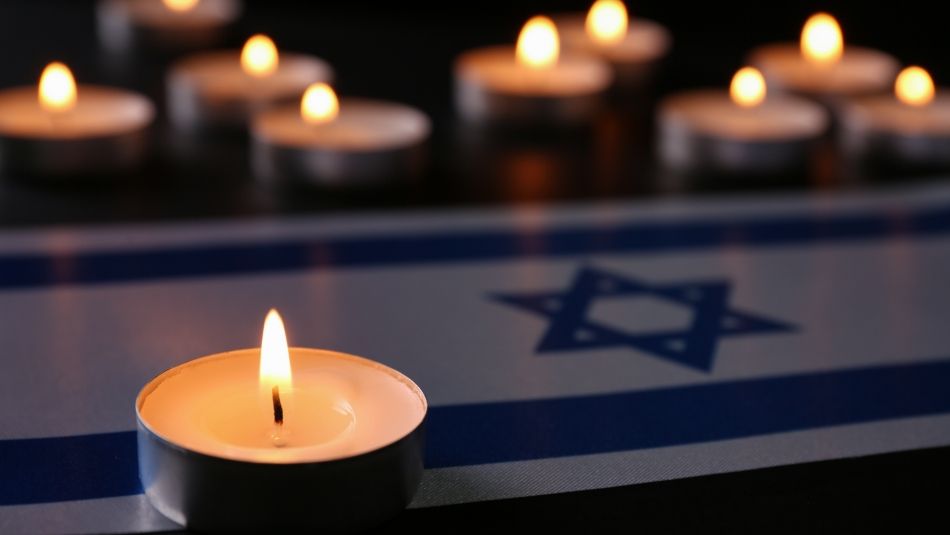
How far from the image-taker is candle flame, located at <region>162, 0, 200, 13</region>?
1839 mm

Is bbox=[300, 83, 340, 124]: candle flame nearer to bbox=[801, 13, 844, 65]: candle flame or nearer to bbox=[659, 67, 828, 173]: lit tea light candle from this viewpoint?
bbox=[659, 67, 828, 173]: lit tea light candle

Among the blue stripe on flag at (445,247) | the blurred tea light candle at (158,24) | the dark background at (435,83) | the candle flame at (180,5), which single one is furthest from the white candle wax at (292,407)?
the candle flame at (180,5)

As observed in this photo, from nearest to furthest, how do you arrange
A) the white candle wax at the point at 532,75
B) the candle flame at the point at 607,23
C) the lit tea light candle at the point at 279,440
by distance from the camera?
the lit tea light candle at the point at 279,440
the white candle wax at the point at 532,75
the candle flame at the point at 607,23

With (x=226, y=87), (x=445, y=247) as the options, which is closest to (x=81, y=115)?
(x=226, y=87)

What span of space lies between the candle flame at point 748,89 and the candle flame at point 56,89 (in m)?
0.74

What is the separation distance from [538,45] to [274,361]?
92cm

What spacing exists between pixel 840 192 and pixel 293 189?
1.91 ft

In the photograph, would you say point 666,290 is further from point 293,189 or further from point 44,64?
point 44,64

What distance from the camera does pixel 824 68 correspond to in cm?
177

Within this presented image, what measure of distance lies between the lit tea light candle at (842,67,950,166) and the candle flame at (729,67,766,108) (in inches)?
4.1

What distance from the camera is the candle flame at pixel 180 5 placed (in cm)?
184

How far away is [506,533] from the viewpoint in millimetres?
771

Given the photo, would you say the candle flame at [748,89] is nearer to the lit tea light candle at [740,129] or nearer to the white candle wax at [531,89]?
the lit tea light candle at [740,129]

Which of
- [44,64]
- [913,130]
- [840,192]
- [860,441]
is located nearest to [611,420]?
[860,441]
